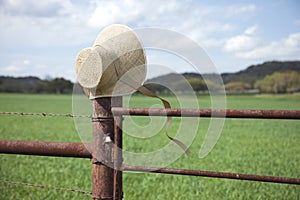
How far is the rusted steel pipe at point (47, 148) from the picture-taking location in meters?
1.62

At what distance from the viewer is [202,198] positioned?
4930 mm

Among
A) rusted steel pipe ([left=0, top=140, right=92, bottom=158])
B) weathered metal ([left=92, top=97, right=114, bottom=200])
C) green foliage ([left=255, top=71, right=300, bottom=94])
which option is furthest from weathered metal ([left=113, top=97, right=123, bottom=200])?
green foliage ([left=255, top=71, right=300, bottom=94])

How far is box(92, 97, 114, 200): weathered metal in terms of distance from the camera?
1.56 metres

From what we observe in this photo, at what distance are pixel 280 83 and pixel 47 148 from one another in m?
86.6

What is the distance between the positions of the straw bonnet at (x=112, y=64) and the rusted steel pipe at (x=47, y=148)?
25cm

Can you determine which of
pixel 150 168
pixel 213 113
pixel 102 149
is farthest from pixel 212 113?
pixel 102 149

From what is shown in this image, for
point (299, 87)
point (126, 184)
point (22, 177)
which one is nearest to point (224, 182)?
point (126, 184)

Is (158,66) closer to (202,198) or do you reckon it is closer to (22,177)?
(202,198)

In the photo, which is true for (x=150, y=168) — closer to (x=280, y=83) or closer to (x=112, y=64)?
(x=112, y=64)

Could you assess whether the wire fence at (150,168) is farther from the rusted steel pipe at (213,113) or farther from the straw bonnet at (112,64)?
the straw bonnet at (112,64)

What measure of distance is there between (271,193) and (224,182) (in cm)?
82

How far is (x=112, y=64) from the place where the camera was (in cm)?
146

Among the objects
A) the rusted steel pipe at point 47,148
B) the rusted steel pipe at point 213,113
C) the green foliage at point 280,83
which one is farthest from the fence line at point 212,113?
the green foliage at point 280,83

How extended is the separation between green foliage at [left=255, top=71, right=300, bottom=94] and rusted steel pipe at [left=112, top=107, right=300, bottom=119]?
81.4m
